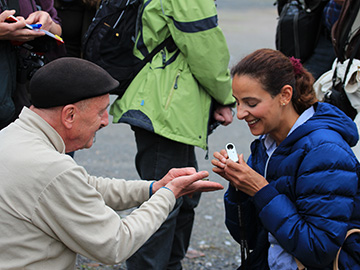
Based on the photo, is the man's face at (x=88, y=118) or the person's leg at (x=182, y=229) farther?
the person's leg at (x=182, y=229)

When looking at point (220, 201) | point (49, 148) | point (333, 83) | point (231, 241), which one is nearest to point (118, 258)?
point (49, 148)

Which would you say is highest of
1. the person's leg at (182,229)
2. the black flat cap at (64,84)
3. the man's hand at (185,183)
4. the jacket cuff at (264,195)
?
the black flat cap at (64,84)

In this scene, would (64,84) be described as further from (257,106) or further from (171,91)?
(171,91)

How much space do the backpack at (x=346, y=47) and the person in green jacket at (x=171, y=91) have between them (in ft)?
2.50

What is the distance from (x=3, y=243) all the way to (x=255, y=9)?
2314cm

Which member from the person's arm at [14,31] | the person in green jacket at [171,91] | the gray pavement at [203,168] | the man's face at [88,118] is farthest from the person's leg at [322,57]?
the man's face at [88,118]

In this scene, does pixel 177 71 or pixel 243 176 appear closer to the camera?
pixel 243 176

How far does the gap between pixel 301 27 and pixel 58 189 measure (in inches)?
121

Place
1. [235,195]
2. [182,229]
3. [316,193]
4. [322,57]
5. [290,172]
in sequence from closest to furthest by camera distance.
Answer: [316,193]
[290,172]
[235,195]
[182,229]
[322,57]

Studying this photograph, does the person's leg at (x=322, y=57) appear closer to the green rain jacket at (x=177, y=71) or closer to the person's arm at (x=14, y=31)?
the green rain jacket at (x=177, y=71)

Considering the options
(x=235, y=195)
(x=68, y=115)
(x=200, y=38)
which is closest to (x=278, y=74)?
(x=235, y=195)

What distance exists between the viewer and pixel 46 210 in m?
2.04

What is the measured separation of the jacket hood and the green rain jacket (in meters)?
0.97

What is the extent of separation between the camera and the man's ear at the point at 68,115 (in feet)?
7.22
